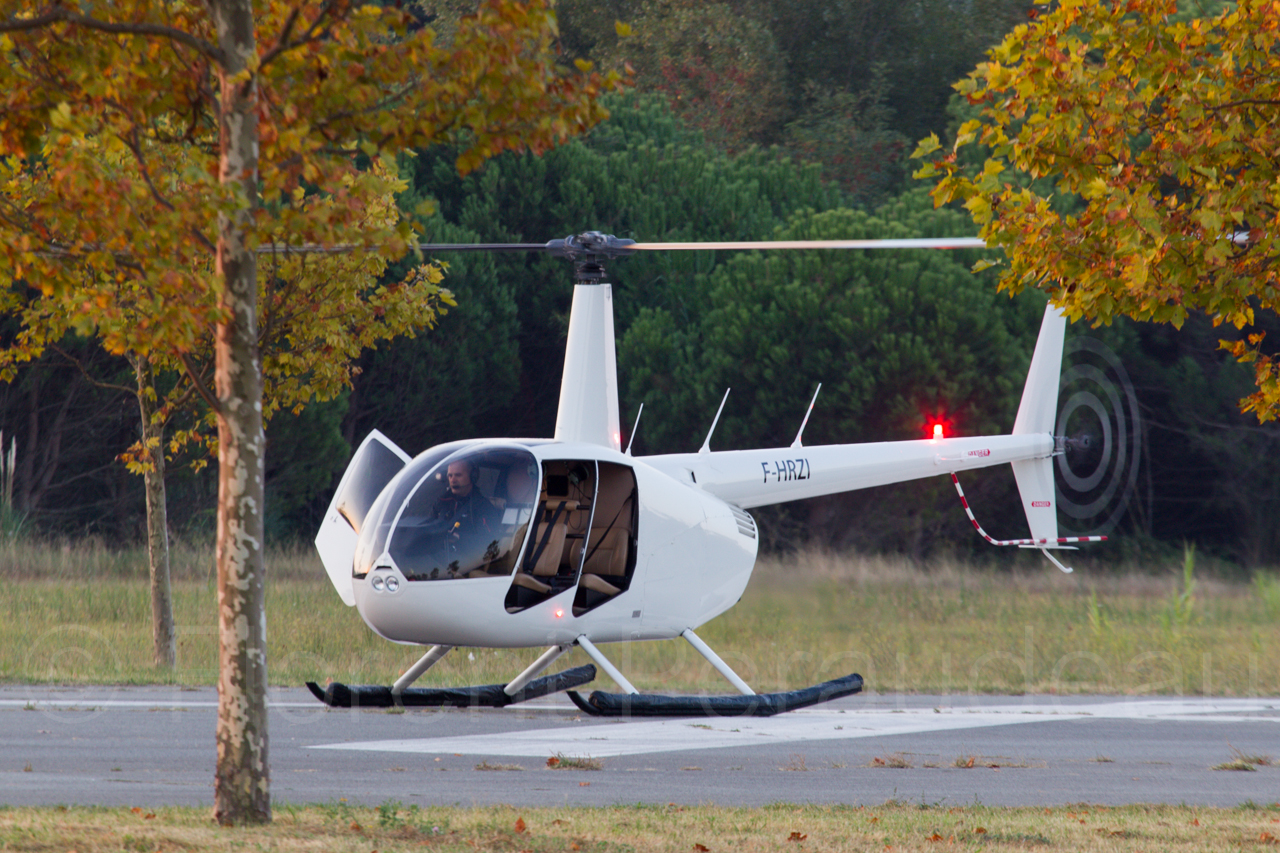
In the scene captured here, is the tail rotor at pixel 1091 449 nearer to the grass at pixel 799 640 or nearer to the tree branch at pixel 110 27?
the grass at pixel 799 640

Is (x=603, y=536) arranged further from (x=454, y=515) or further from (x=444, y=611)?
(x=444, y=611)

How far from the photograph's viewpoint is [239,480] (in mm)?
6641

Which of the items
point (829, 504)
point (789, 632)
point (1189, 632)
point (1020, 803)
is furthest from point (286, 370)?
point (829, 504)

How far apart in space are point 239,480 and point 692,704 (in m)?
5.72

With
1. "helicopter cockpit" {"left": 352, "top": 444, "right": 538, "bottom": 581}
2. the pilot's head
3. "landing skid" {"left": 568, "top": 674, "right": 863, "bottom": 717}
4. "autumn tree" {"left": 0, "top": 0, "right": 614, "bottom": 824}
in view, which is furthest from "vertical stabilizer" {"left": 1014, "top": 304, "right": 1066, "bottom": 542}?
"autumn tree" {"left": 0, "top": 0, "right": 614, "bottom": 824}

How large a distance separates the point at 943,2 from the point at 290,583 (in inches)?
1035

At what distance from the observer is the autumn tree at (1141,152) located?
798cm

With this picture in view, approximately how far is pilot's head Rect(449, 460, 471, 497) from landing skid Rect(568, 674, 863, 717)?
172cm

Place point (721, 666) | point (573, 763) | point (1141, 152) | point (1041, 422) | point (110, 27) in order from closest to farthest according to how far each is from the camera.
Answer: point (110, 27) → point (1141, 152) → point (573, 763) → point (721, 666) → point (1041, 422)

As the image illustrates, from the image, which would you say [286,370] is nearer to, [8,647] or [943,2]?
[8,647]

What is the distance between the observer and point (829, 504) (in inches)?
1252

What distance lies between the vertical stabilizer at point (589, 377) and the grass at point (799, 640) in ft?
12.3

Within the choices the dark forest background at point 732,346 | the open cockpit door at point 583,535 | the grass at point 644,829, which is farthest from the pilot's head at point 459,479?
the dark forest background at point 732,346

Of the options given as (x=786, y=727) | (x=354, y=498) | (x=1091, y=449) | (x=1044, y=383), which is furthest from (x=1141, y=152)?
(x=1091, y=449)
